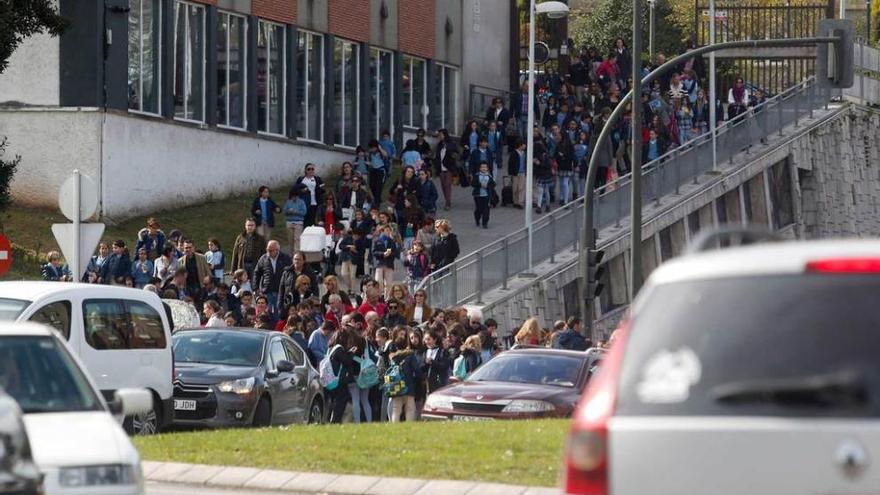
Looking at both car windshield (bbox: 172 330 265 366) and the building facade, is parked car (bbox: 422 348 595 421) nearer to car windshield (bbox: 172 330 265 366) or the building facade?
car windshield (bbox: 172 330 265 366)

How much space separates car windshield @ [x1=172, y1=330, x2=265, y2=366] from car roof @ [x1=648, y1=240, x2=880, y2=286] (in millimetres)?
17951

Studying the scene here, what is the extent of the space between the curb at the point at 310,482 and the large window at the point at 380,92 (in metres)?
40.3

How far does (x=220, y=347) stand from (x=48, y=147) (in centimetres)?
1819

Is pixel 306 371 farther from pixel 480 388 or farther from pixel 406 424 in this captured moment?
pixel 406 424

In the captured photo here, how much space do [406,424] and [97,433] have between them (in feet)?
29.2

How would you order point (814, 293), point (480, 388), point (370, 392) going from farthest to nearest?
1. point (370, 392)
2. point (480, 388)
3. point (814, 293)

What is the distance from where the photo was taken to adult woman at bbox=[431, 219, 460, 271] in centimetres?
3650

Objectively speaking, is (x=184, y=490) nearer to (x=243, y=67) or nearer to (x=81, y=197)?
(x=81, y=197)

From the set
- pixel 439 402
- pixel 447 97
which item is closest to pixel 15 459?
pixel 439 402

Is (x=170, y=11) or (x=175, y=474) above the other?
(x=170, y=11)

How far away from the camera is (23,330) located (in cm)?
1134

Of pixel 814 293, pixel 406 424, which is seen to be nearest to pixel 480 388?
pixel 406 424

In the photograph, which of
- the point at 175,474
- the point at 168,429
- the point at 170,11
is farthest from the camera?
the point at 170,11

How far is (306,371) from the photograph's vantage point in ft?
83.8
